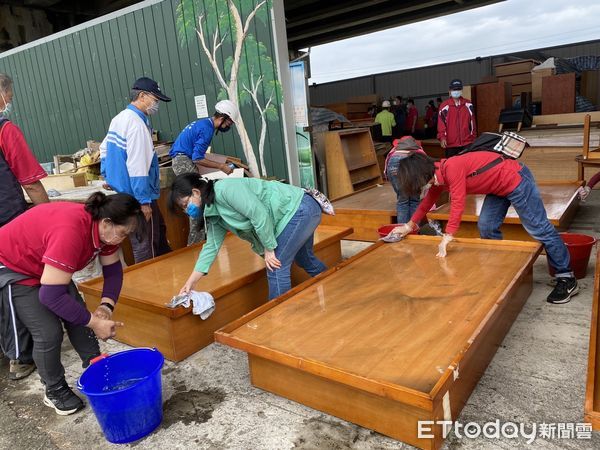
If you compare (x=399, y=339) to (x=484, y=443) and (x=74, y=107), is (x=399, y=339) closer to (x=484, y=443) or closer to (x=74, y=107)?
(x=484, y=443)

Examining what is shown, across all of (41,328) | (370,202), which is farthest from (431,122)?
(41,328)

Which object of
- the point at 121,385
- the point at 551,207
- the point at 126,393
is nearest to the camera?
the point at 126,393

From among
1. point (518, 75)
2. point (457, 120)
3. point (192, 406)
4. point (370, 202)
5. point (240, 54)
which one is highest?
point (240, 54)

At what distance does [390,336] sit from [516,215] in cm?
225

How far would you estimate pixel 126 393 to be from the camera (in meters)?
1.74

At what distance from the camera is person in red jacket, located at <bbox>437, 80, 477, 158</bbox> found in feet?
19.9

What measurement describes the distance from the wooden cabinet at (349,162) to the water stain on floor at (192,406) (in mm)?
3978

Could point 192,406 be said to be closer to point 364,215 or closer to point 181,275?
point 181,275

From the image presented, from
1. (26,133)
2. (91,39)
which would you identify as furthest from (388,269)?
(26,133)

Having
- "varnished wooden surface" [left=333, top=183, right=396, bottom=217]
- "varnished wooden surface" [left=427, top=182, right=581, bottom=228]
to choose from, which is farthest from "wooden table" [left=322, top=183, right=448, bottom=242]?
"varnished wooden surface" [left=427, top=182, right=581, bottom=228]

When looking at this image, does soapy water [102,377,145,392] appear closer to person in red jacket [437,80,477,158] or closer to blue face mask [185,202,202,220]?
blue face mask [185,202,202,220]

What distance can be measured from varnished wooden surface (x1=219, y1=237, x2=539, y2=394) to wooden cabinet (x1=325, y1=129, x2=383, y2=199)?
3.05 metres

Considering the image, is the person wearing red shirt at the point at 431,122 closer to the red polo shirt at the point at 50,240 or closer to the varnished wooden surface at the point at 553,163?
the varnished wooden surface at the point at 553,163

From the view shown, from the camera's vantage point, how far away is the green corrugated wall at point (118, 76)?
5.20 metres
